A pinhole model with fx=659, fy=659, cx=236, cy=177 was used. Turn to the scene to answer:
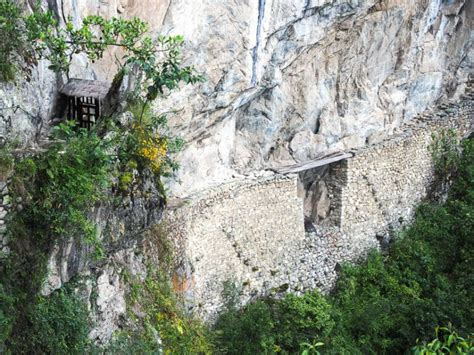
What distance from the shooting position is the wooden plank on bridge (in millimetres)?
12578

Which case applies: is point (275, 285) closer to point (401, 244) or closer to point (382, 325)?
point (382, 325)

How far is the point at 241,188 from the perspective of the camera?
11.7 meters

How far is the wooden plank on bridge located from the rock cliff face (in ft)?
0.79

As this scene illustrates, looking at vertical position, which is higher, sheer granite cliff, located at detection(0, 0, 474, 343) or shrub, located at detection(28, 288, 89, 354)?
sheer granite cliff, located at detection(0, 0, 474, 343)

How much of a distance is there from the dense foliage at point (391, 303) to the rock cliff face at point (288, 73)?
2.35m

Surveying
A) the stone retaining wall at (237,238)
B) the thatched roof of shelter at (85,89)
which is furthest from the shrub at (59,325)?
the stone retaining wall at (237,238)

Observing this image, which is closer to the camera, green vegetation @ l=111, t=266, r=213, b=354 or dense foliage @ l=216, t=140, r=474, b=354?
green vegetation @ l=111, t=266, r=213, b=354

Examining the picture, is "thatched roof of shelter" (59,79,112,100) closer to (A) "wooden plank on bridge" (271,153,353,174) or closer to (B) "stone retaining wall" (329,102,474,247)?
(A) "wooden plank on bridge" (271,153,353,174)

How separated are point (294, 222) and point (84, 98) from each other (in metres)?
5.04

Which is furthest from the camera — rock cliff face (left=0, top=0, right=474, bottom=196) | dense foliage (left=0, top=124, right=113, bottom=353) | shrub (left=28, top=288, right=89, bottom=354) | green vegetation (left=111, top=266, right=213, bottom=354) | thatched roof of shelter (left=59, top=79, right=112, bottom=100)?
rock cliff face (left=0, top=0, right=474, bottom=196)

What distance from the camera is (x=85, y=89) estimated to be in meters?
8.77

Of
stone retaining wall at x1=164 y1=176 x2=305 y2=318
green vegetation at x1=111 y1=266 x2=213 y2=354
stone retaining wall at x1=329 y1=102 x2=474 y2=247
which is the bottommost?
green vegetation at x1=111 y1=266 x2=213 y2=354

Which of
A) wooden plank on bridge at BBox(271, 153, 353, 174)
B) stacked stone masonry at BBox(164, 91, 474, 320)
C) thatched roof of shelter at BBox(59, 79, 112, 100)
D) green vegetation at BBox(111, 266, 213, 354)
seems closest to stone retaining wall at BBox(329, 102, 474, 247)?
stacked stone masonry at BBox(164, 91, 474, 320)

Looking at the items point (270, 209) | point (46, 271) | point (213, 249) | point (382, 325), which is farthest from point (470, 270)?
point (46, 271)
